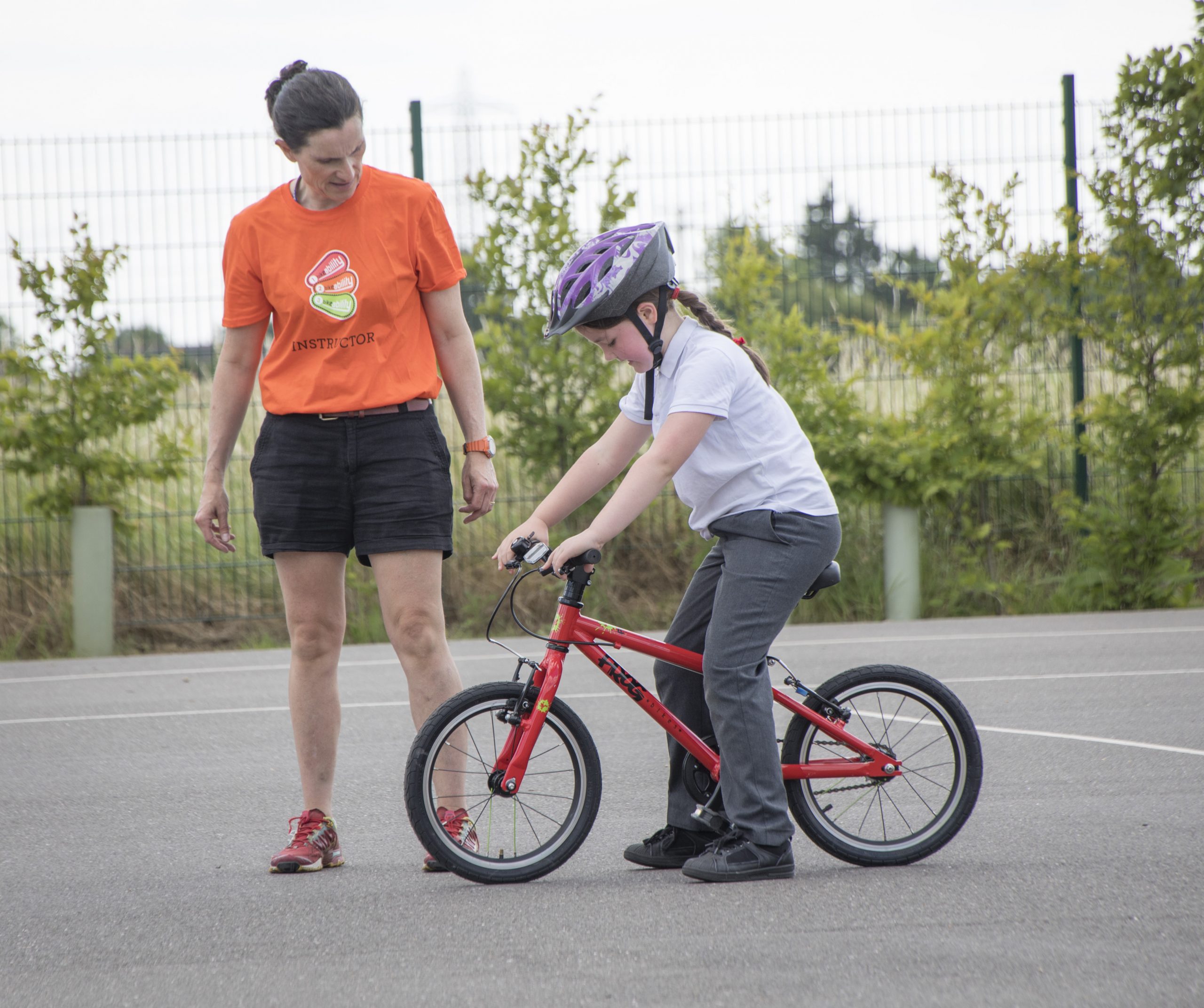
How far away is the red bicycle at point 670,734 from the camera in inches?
153

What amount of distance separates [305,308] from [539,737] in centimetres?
138

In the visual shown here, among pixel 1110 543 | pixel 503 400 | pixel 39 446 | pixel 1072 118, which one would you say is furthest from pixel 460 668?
pixel 1072 118

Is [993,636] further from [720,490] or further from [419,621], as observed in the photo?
[419,621]

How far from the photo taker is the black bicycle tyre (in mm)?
4105

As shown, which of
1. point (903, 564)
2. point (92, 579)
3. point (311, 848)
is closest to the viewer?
point (311, 848)

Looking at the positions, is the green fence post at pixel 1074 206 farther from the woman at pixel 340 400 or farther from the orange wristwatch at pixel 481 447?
the woman at pixel 340 400

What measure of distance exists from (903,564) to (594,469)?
6.79 meters

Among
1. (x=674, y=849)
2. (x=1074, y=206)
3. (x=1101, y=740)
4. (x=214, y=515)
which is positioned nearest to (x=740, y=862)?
(x=674, y=849)

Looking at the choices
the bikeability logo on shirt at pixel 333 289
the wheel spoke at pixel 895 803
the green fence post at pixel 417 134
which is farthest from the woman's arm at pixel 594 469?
the green fence post at pixel 417 134

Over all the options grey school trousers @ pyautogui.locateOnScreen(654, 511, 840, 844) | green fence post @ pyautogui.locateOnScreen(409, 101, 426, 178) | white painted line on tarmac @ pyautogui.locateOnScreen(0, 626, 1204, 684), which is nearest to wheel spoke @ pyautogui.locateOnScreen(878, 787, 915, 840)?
grey school trousers @ pyautogui.locateOnScreen(654, 511, 840, 844)

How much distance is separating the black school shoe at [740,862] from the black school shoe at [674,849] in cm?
17

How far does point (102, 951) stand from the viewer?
3.48 meters

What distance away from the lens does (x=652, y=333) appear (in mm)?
3955

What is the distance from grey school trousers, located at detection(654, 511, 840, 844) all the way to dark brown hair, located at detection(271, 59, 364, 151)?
1.56 m
